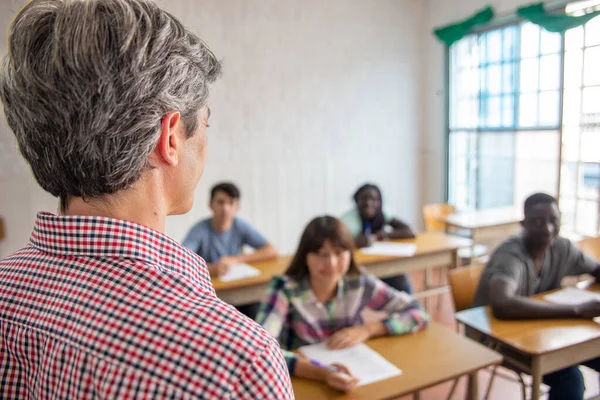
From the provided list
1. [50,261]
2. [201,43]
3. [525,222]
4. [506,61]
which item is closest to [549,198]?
[525,222]

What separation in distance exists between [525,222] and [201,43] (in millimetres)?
2051

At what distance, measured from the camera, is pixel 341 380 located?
4.49 ft

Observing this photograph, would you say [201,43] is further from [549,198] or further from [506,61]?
[506,61]

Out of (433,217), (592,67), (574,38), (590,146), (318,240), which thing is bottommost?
(433,217)

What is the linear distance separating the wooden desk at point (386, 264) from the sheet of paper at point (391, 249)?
0.04 m

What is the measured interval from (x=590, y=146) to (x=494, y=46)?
1374 mm

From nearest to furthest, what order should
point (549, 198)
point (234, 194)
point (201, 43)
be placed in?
1. point (201, 43)
2. point (549, 198)
3. point (234, 194)

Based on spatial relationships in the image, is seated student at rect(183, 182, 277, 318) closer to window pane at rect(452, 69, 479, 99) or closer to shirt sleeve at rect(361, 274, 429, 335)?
shirt sleeve at rect(361, 274, 429, 335)

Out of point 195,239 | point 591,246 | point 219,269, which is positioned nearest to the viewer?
point 219,269

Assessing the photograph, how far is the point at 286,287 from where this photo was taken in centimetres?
187

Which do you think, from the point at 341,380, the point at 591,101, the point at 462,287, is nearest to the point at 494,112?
the point at 591,101

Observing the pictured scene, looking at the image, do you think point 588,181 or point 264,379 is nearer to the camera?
point 264,379

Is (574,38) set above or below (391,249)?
above

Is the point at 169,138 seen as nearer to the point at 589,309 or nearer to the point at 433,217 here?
the point at 589,309
